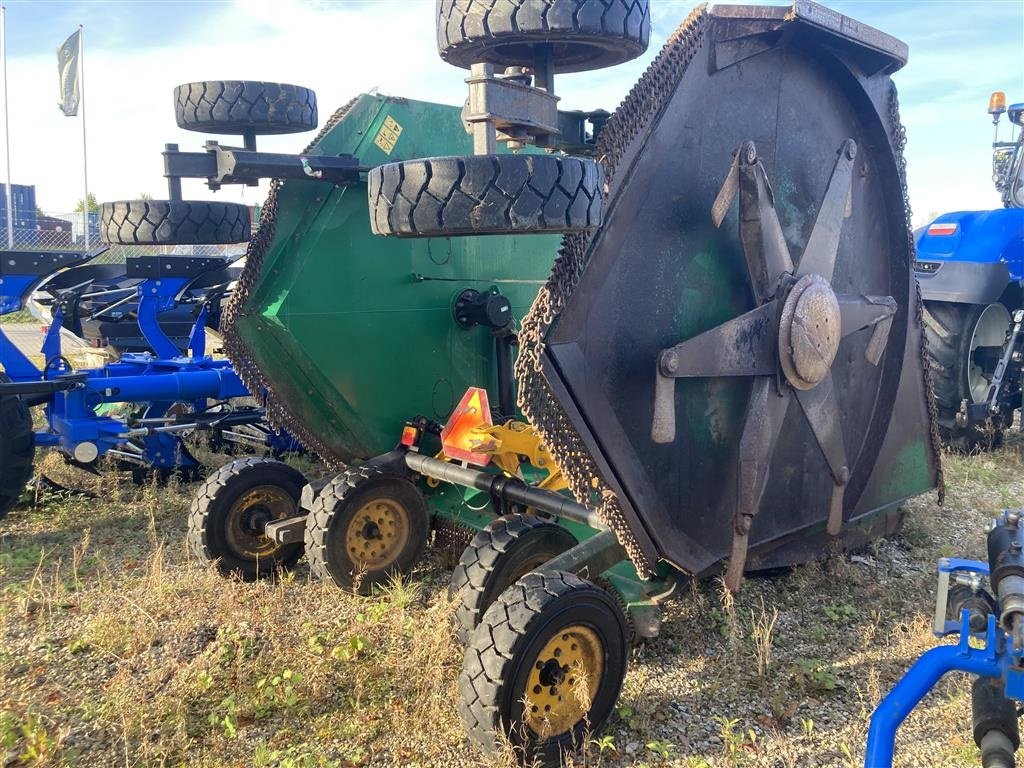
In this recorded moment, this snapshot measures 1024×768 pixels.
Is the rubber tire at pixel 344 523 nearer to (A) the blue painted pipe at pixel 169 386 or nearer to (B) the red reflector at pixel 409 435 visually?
(B) the red reflector at pixel 409 435

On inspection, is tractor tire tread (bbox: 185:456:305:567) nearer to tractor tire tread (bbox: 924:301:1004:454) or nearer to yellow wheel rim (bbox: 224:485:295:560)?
yellow wheel rim (bbox: 224:485:295:560)

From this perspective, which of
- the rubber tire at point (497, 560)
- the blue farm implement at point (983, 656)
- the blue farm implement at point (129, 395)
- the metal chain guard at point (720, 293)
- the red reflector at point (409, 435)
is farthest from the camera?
the blue farm implement at point (129, 395)

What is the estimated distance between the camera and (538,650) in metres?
2.78

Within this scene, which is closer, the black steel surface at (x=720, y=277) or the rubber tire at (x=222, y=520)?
the black steel surface at (x=720, y=277)

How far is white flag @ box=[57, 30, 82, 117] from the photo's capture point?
648 inches

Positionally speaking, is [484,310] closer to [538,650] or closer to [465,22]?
[465,22]

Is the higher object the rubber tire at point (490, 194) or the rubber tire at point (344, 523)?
the rubber tire at point (490, 194)

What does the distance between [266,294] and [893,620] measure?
10.9 feet

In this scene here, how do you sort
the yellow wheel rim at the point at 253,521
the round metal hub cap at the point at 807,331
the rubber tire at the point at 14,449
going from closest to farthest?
the round metal hub cap at the point at 807,331 < the yellow wheel rim at the point at 253,521 < the rubber tire at the point at 14,449

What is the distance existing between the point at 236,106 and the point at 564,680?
322 centimetres

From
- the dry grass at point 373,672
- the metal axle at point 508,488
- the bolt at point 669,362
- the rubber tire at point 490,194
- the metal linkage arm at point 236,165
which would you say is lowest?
the dry grass at point 373,672

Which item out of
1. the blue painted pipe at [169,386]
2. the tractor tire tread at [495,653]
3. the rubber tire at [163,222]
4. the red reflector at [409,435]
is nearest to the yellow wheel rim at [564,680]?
the tractor tire tread at [495,653]

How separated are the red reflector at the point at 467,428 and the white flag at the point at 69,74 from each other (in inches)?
616

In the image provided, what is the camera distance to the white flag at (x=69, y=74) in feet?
54.0
